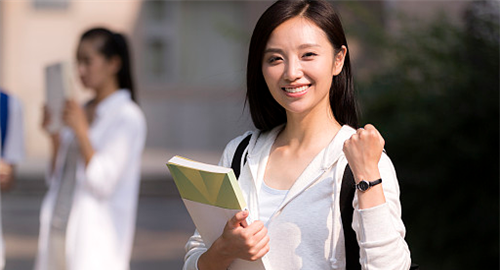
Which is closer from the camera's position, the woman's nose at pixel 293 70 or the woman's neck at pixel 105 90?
the woman's nose at pixel 293 70

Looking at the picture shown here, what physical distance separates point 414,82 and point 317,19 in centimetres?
376

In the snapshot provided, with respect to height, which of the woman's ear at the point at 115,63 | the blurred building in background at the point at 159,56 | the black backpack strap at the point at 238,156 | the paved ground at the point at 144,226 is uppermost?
the woman's ear at the point at 115,63

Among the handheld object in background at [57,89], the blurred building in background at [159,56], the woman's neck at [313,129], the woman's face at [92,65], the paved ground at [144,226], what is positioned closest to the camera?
the woman's neck at [313,129]

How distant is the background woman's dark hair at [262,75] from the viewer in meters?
2.08

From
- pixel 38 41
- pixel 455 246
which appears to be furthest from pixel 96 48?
pixel 38 41

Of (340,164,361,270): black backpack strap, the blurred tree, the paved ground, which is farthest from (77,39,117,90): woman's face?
the paved ground

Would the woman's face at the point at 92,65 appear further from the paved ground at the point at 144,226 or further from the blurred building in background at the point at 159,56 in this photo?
the blurred building in background at the point at 159,56

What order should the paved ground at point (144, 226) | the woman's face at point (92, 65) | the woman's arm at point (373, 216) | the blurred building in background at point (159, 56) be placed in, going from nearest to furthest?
the woman's arm at point (373, 216), the woman's face at point (92, 65), the paved ground at point (144, 226), the blurred building in background at point (159, 56)

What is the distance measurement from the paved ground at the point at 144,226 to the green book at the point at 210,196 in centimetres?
519

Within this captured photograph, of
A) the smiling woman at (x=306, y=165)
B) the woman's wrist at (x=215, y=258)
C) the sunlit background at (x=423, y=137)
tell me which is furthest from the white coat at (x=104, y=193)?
the woman's wrist at (x=215, y=258)

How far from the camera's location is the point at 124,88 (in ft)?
14.3

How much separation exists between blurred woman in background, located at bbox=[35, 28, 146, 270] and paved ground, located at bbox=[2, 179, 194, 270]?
10.1 feet

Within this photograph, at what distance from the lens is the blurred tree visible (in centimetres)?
502

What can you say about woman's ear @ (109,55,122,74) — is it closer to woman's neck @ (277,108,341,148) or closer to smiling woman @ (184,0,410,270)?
smiling woman @ (184,0,410,270)
